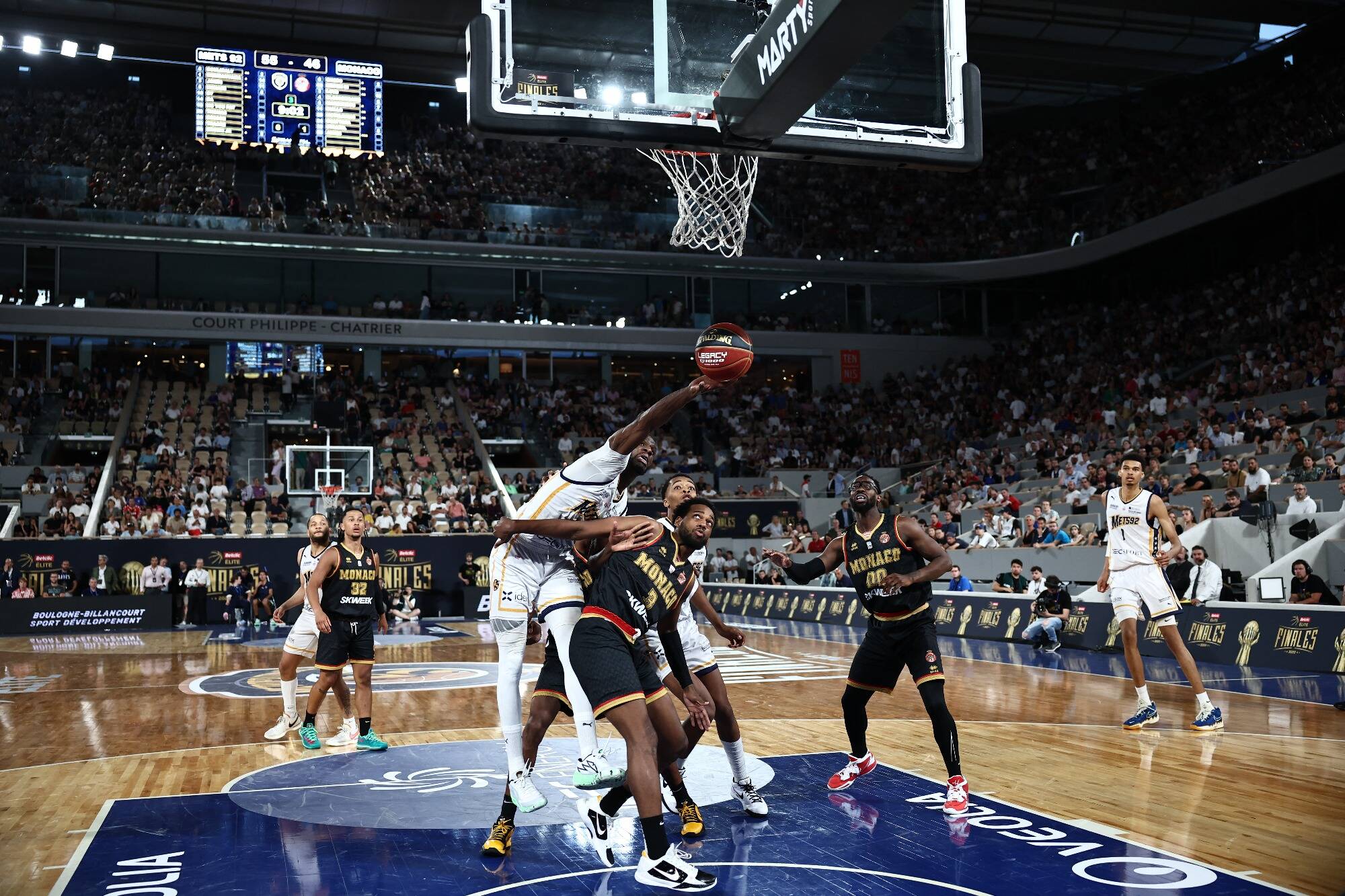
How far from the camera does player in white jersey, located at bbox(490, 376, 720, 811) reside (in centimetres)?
584

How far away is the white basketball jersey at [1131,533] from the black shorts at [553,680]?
5.72 meters

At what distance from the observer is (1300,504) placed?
16.1 meters

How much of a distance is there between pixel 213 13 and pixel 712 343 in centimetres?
3422

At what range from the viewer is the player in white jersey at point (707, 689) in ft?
20.8

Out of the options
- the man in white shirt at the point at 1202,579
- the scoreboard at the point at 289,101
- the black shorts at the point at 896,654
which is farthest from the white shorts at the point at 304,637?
the scoreboard at the point at 289,101

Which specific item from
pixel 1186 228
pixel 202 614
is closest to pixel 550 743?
pixel 202 614

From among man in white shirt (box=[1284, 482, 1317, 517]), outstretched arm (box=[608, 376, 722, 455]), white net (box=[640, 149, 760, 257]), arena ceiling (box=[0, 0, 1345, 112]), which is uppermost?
arena ceiling (box=[0, 0, 1345, 112])

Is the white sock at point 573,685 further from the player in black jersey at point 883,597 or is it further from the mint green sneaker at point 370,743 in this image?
the mint green sneaker at point 370,743

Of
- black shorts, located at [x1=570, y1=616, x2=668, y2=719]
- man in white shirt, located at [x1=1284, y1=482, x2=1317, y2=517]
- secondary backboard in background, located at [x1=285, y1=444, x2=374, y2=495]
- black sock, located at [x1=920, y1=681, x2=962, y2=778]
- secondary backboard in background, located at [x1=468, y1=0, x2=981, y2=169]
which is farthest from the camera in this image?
secondary backboard in background, located at [x1=285, y1=444, x2=374, y2=495]

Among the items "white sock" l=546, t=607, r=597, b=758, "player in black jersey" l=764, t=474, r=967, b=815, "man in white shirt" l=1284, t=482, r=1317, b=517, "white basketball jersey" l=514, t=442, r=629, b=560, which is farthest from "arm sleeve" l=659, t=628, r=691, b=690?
"man in white shirt" l=1284, t=482, r=1317, b=517

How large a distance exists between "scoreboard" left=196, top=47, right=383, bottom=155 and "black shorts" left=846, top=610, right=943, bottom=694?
3120 centimetres

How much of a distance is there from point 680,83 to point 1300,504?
1228cm

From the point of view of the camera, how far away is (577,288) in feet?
130

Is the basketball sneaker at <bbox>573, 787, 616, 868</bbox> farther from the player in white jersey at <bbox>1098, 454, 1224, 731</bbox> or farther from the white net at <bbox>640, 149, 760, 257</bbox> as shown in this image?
the white net at <bbox>640, 149, 760, 257</bbox>
